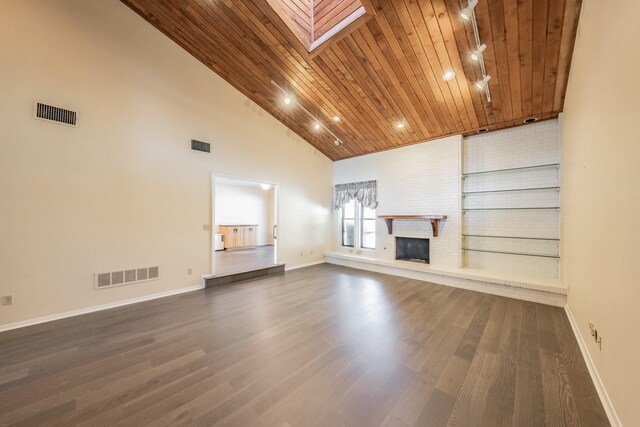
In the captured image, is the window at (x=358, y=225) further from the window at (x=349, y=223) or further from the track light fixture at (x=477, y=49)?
the track light fixture at (x=477, y=49)

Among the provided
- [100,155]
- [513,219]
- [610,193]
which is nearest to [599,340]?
[610,193]

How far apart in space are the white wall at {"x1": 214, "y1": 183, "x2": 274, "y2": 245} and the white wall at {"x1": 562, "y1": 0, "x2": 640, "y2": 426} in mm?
8892

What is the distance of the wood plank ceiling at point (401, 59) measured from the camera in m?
2.71

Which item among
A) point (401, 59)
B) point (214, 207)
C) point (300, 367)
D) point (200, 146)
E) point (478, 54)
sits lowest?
point (300, 367)

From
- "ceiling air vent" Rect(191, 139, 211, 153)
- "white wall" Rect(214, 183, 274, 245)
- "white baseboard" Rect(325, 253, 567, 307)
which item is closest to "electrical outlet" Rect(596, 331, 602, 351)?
"white baseboard" Rect(325, 253, 567, 307)

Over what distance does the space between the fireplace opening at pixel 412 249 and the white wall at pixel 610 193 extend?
2778mm

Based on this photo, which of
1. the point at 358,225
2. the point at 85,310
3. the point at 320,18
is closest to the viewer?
the point at 85,310

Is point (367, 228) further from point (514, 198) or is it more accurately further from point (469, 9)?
point (469, 9)

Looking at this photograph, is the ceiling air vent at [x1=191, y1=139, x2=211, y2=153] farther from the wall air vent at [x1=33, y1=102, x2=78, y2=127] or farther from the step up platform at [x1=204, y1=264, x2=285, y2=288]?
the step up platform at [x1=204, y1=264, x2=285, y2=288]

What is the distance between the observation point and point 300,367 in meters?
2.08

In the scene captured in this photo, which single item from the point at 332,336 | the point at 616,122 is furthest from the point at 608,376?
the point at 332,336

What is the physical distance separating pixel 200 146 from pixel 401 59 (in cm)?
374

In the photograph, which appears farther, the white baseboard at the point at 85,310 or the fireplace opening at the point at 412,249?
the fireplace opening at the point at 412,249

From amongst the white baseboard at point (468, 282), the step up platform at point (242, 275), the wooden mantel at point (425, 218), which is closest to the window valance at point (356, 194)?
the wooden mantel at point (425, 218)
